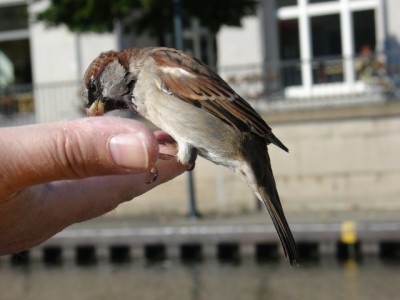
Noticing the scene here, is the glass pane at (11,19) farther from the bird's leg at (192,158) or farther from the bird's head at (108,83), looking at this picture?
the bird's leg at (192,158)

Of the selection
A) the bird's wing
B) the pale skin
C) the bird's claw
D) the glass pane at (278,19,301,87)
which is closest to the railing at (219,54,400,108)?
the glass pane at (278,19,301,87)

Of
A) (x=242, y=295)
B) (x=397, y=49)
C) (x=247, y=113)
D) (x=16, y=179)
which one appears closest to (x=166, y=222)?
(x=242, y=295)

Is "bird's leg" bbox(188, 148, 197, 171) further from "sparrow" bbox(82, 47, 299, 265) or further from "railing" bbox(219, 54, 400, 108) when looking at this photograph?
"railing" bbox(219, 54, 400, 108)

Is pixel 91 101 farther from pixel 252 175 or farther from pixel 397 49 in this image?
pixel 397 49

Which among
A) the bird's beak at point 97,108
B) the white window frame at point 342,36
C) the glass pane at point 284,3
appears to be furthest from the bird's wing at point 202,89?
the glass pane at point 284,3

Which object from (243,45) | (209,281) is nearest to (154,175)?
(209,281)

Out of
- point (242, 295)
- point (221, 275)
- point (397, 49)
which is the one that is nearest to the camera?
point (242, 295)
